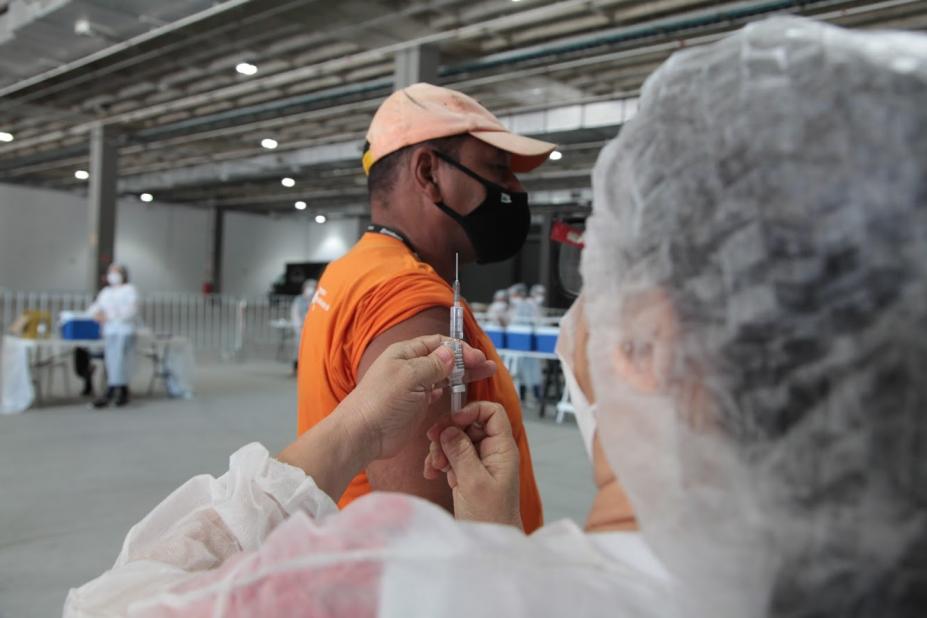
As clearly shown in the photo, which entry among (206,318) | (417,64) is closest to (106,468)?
(417,64)

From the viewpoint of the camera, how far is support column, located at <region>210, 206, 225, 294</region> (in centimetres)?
2061

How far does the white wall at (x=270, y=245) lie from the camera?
70.0ft

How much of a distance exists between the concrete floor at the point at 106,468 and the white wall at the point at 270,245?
1469 cm

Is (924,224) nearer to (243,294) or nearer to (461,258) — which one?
(461,258)

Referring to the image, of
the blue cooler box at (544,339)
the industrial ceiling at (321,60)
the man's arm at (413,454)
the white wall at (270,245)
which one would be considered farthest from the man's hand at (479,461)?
the white wall at (270,245)

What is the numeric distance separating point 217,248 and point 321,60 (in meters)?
14.3

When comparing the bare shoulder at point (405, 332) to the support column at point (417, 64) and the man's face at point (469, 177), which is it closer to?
the man's face at point (469, 177)

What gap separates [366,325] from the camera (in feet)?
3.62

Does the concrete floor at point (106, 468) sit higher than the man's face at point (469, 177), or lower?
lower

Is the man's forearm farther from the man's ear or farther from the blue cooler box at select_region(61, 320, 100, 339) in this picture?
the blue cooler box at select_region(61, 320, 100, 339)

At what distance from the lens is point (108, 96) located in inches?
367

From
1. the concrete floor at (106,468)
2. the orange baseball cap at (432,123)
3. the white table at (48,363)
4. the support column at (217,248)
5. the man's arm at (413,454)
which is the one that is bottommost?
the concrete floor at (106,468)

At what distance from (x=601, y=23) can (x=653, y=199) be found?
6173 mm

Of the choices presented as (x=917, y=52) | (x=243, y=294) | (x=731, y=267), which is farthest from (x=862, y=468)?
(x=243, y=294)
